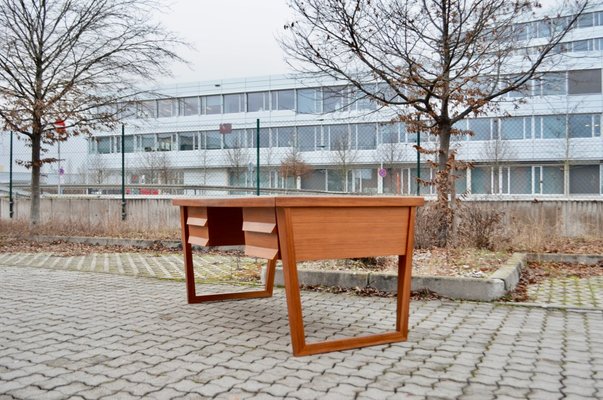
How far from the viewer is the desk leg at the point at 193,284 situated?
16.6 feet

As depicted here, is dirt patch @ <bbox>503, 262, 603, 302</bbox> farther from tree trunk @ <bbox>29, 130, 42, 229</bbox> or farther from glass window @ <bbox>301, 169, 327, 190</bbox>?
glass window @ <bbox>301, 169, 327, 190</bbox>

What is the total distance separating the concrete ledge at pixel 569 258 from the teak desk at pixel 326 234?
4886 mm

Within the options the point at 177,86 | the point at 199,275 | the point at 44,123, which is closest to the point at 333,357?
the point at 199,275

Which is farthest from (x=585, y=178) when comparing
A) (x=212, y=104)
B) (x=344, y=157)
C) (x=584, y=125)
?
(x=212, y=104)

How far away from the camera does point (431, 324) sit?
169 inches

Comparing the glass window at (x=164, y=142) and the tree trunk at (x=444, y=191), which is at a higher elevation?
the glass window at (x=164, y=142)

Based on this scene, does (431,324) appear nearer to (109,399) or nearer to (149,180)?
(109,399)

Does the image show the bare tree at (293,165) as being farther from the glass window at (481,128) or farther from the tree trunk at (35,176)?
the tree trunk at (35,176)

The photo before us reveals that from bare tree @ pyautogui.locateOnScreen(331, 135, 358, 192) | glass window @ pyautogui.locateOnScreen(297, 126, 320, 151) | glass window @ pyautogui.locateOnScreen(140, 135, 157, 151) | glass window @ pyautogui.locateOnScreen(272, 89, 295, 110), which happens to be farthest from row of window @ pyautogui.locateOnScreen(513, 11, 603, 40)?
glass window @ pyautogui.locateOnScreen(272, 89, 295, 110)

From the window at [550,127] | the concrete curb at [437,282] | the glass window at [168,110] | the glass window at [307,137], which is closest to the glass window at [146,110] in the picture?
the concrete curb at [437,282]

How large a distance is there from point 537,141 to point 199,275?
33.0m

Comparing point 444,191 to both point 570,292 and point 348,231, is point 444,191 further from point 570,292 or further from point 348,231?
point 348,231

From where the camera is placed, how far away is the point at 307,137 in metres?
37.4

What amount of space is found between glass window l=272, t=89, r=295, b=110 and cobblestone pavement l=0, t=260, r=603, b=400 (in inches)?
1558
